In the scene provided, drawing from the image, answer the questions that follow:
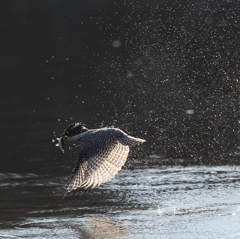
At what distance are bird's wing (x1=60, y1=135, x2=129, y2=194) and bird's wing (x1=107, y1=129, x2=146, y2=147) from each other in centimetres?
6

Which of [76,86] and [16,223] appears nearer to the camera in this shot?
[16,223]

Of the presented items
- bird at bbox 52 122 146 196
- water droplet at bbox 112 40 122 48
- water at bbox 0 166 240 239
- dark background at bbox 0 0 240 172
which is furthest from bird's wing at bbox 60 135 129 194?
water droplet at bbox 112 40 122 48

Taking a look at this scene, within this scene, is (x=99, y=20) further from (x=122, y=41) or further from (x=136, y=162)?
(x=136, y=162)

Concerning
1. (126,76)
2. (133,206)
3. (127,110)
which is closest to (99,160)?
(133,206)

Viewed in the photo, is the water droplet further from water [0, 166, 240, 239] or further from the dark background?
water [0, 166, 240, 239]

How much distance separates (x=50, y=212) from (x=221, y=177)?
1.90 m

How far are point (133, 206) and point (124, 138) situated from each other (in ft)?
2.04

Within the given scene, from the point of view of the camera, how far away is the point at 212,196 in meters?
5.94

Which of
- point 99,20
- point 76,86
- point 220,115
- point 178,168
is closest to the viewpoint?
point 178,168

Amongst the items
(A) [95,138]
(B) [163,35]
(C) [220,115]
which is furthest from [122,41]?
(A) [95,138]

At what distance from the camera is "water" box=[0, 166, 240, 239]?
5.04 meters

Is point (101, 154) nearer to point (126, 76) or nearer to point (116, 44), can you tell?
point (126, 76)

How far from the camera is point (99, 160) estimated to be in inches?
235

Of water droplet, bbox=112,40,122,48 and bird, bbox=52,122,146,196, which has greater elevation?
water droplet, bbox=112,40,122,48
